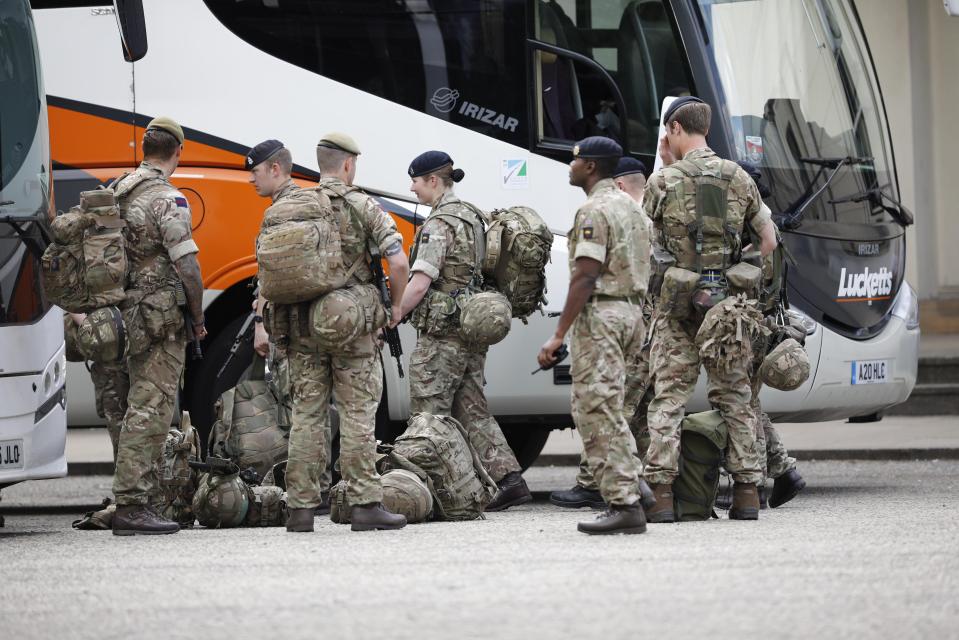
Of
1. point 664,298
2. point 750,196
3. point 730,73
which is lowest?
point 664,298

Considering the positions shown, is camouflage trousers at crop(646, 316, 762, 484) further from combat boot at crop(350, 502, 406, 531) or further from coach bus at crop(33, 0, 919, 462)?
coach bus at crop(33, 0, 919, 462)

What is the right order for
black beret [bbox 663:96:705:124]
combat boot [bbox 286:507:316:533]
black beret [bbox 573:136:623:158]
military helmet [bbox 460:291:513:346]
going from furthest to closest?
military helmet [bbox 460:291:513:346] < black beret [bbox 663:96:705:124] < combat boot [bbox 286:507:316:533] < black beret [bbox 573:136:623:158]

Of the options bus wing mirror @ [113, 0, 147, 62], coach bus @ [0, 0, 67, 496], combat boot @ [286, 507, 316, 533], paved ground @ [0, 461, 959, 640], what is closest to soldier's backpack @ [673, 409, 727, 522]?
paved ground @ [0, 461, 959, 640]

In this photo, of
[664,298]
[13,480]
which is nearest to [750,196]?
[664,298]

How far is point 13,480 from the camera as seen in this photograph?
7590 mm

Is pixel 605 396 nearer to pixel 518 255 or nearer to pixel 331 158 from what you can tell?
pixel 331 158

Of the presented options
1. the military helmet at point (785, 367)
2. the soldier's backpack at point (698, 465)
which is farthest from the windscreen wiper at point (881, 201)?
the soldier's backpack at point (698, 465)

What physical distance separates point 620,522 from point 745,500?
1044 millimetres

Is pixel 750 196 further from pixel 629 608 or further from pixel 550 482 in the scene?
pixel 550 482

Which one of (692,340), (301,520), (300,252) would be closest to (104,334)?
(300,252)

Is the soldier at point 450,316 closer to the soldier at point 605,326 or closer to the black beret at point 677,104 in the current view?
the black beret at point 677,104

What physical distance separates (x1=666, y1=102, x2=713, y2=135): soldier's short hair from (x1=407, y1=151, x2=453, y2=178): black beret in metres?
1.34

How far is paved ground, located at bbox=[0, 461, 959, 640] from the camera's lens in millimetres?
5094

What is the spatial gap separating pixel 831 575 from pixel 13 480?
3797 mm
